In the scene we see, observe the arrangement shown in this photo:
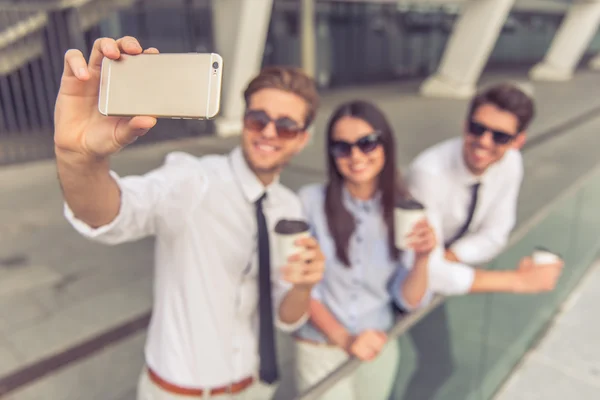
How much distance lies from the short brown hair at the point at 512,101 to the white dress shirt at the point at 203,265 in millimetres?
1309

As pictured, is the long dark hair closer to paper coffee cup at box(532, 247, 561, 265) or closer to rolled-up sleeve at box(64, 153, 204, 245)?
rolled-up sleeve at box(64, 153, 204, 245)

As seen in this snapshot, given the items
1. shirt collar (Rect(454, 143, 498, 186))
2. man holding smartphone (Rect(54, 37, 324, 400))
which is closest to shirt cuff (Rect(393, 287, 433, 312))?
man holding smartphone (Rect(54, 37, 324, 400))

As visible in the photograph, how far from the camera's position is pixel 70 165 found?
128cm

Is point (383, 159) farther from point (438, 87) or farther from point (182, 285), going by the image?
point (438, 87)

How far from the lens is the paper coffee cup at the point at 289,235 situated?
4.93ft

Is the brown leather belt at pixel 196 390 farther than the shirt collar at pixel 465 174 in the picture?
No

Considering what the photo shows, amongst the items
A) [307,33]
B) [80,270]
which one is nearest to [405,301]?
[80,270]

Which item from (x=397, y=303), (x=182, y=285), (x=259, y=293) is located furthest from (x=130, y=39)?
(x=397, y=303)

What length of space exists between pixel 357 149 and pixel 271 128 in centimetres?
40

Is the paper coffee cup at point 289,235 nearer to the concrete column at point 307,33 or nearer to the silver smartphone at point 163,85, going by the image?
the silver smartphone at point 163,85

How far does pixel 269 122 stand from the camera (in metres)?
1.78

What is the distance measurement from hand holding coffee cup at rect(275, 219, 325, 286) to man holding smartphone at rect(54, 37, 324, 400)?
157 mm

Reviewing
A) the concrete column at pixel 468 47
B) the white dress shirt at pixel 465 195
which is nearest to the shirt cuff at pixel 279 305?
the white dress shirt at pixel 465 195

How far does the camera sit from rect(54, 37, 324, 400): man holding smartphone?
1793 mm
